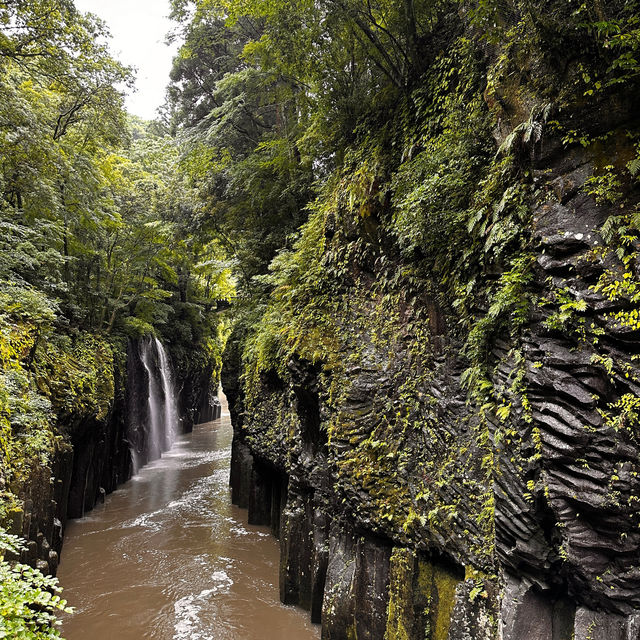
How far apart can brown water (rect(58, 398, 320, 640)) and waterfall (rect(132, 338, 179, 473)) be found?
18.1 ft

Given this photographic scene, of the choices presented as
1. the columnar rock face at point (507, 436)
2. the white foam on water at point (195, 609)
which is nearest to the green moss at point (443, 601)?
the columnar rock face at point (507, 436)

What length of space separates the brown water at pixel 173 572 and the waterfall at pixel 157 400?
5502 millimetres

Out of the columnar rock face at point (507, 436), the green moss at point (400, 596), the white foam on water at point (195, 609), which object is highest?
the columnar rock face at point (507, 436)

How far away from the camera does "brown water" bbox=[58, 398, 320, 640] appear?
8703mm

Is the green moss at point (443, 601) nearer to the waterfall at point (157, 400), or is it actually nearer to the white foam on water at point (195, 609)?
the white foam on water at point (195, 609)

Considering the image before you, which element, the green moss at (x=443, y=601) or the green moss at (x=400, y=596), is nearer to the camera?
the green moss at (x=443, y=601)

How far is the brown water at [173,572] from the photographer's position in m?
8.70

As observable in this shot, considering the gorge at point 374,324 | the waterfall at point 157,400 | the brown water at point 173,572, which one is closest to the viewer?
the gorge at point 374,324

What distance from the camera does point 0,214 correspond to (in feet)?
36.5

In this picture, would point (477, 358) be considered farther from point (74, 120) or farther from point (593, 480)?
point (74, 120)

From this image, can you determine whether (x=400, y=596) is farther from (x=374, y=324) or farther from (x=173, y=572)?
(x=173, y=572)

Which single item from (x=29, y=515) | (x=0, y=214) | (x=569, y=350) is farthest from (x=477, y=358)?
(x=0, y=214)

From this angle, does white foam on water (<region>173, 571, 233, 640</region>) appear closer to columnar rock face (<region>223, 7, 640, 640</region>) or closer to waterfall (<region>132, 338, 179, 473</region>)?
columnar rock face (<region>223, 7, 640, 640</region>)

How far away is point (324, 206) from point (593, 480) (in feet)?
26.2
